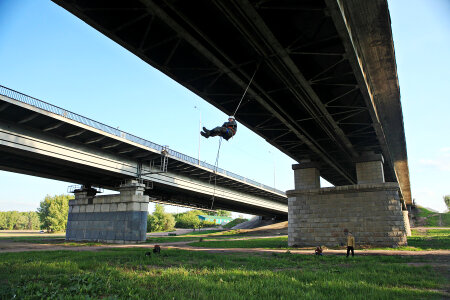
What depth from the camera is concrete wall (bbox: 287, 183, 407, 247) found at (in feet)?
72.5

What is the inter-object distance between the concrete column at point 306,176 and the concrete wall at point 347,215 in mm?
1768

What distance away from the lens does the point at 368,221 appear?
2289 centimetres

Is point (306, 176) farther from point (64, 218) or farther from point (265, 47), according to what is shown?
point (64, 218)

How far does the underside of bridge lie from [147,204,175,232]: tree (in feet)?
292

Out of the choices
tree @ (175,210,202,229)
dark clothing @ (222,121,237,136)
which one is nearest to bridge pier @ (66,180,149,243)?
dark clothing @ (222,121,237,136)

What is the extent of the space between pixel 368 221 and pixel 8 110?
31.2m

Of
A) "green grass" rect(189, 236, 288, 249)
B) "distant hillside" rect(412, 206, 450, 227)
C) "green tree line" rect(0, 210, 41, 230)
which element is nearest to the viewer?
"green grass" rect(189, 236, 288, 249)

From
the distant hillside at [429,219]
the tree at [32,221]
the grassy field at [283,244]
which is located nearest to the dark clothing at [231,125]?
the grassy field at [283,244]

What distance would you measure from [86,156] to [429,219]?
10583 cm

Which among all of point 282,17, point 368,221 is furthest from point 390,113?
point 282,17

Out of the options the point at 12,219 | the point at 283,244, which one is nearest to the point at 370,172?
the point at 283,244

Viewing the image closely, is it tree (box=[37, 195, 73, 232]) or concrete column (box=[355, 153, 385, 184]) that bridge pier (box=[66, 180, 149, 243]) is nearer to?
concrete column (box=[355, 153, 385, 184])

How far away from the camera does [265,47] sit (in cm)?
1194

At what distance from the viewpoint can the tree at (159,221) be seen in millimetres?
99875
